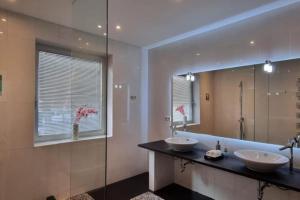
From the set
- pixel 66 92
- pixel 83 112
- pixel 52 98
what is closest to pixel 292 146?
pixel 83 112

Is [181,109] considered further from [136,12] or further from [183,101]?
[136,12]

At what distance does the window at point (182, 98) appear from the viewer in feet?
9.96

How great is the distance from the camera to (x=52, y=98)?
2.59 meters

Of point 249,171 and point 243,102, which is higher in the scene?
point 243,102

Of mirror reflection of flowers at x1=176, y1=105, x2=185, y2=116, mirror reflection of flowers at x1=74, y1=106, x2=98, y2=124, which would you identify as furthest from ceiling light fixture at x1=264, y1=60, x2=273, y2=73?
mirror reflection of flowers at x1=74, y1=106, x2=98, y2=124

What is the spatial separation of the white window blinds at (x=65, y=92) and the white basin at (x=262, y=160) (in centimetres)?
178

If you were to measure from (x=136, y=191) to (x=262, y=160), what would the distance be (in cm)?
182

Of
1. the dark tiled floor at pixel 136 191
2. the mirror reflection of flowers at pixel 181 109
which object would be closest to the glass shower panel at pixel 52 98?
the dark tiled floor at pixel 136 191

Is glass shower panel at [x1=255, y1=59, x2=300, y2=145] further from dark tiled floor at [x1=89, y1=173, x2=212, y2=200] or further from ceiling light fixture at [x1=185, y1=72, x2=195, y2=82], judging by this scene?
dark tiled floor at [x1=89, y1=173, x2=212, y2=200]

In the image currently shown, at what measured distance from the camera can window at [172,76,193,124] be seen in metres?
3.04

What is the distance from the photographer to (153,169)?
2900 millimetres

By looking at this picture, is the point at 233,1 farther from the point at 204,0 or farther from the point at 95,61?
the point at 95,61

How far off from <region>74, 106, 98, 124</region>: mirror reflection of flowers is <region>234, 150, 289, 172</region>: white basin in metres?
1.87

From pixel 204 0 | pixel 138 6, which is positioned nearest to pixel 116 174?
pixel 138 6
